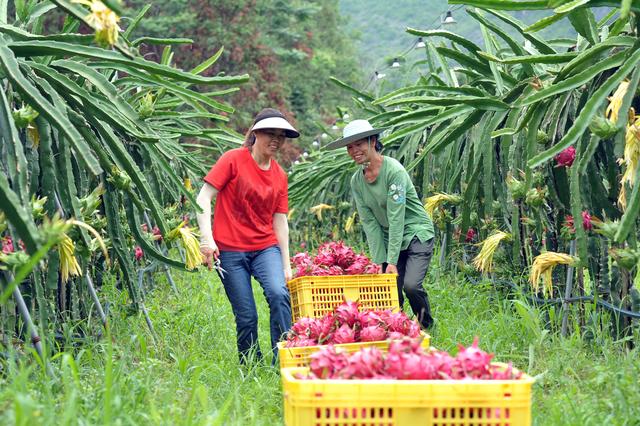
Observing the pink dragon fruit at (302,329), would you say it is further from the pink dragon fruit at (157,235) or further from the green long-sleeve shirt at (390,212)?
the pink dragon fruit at (157,235)

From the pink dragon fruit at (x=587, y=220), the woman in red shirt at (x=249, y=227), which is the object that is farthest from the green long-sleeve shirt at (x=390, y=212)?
the pink dragon fruit at (x=587, y=220)

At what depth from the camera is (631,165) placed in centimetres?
370

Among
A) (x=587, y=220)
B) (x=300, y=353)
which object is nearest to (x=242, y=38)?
(x=587, y=220)

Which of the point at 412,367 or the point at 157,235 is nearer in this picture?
the point at 412,367

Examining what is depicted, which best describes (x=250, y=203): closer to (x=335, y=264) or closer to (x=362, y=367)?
(x=335, y=264)

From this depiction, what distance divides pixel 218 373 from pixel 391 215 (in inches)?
58.6

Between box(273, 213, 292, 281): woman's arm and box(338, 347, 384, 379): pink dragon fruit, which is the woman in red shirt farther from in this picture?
box(338, 347, 384, 379): pink dragon fruit

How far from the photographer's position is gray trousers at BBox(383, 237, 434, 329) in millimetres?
5551

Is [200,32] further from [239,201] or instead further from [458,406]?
[458,406]

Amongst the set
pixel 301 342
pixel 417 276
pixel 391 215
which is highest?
pixel 391 215

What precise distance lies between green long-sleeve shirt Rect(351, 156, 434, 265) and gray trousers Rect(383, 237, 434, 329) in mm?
57

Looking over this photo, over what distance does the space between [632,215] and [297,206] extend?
23.7 feet

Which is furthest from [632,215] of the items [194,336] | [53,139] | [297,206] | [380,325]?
[297,206]

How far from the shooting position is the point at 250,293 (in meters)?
5.02
